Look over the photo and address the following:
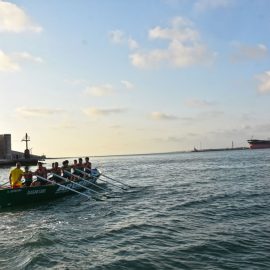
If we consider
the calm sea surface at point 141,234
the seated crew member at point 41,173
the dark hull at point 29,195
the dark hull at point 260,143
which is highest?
the dark hull at point 260,143

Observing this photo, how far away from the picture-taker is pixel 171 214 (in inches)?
681

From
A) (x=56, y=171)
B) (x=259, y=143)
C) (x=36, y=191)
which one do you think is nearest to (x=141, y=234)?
(x=36, y=191)

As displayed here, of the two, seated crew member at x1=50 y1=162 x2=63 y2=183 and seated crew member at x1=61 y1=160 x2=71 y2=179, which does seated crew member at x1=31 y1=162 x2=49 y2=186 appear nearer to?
seated crew member at x1=50 y1=162 x2=63 y2=183

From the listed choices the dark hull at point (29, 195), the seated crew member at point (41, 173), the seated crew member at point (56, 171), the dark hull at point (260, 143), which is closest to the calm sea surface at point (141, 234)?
the dark hull at point (29, 195)

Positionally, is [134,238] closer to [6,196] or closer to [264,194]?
[6,196]

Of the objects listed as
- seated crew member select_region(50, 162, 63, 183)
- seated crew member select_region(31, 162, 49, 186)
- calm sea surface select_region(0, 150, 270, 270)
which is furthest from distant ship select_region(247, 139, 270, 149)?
seated crew member select_region(31, 162, 49, 186)

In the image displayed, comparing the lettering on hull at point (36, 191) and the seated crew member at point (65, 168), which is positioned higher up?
the seated crew member at point (65, 168)

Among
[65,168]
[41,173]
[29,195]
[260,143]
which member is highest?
[260,143]

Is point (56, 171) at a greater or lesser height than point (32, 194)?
greater

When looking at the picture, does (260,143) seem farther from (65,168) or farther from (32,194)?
(32,194)

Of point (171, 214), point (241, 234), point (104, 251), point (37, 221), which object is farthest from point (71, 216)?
point (241, 234)

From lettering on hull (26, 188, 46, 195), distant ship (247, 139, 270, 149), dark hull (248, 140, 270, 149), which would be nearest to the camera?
lettering on hull (26, 188, 46, 195)

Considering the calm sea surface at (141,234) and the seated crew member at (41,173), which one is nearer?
the calm sea surface at (141,234)

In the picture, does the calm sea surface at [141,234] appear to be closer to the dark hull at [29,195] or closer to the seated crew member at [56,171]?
the dark hull at [29,195]
